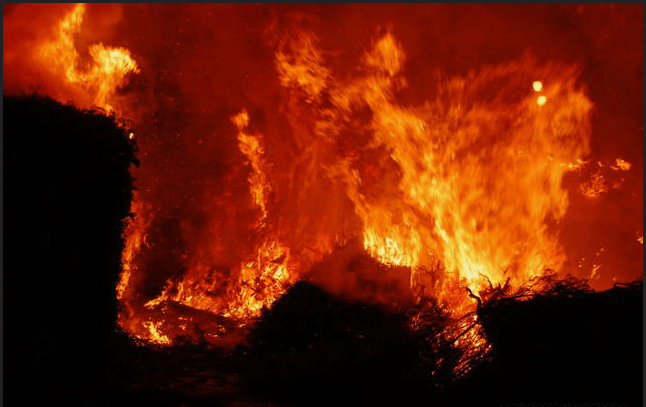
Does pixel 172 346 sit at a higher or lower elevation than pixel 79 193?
lower

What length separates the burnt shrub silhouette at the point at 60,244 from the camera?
12.1 feet

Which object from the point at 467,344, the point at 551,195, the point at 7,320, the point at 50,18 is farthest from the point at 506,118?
the point at 7,320

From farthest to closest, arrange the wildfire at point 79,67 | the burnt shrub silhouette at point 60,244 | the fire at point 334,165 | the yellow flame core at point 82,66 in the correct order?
the fire at point 334,165
the yellow flame core at point 82,66
the wildfire at point 79,67
the burnt shrub silhouette at point 60,244

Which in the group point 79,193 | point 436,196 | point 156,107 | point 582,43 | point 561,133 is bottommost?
point 79,193

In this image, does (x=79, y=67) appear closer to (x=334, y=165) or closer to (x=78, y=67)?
(x=78, y=67)

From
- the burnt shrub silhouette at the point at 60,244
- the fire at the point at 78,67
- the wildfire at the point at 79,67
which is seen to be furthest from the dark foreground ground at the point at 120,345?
the wildfire at the point at 79,67

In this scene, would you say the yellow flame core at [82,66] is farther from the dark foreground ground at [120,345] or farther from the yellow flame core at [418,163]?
the yellow flame core at [418,163]

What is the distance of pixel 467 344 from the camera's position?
4.84 m

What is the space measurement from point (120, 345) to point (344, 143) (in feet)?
18.1

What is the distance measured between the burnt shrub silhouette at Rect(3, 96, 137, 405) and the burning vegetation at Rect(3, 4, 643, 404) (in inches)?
140

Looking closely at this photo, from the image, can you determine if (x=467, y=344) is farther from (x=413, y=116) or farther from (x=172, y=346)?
(x=413, y=116)

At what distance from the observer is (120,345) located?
5.73 metres

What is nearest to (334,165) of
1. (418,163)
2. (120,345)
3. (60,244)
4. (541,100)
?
(418,163)

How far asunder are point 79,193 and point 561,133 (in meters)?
8.70
